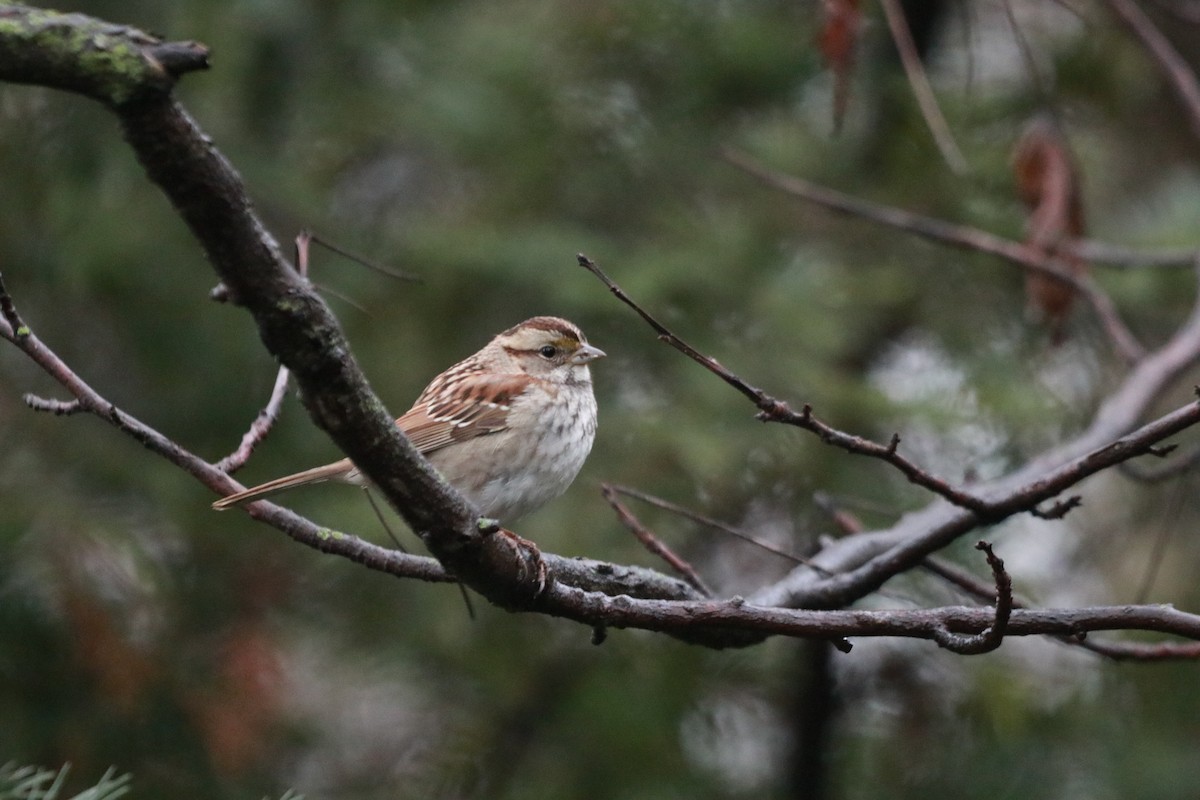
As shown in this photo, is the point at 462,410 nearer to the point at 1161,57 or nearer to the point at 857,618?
the point at 857,618

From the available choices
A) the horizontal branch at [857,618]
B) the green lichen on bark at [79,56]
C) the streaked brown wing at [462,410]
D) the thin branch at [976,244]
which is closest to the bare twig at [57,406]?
the horizontal branch at [857,618]

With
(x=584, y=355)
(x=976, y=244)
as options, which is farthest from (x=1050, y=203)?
(x=584, y=355)

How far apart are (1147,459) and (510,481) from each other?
3954 millimetres

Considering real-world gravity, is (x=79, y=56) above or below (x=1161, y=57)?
below

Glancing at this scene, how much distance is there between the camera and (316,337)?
183 cm

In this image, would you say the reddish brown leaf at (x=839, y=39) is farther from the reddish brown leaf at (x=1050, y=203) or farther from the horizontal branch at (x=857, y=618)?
the horizontal branch at (x=857, y=618)

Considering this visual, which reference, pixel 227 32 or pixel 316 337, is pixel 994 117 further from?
pixel 316 337

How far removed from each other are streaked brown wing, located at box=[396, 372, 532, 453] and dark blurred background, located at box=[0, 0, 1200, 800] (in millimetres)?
985

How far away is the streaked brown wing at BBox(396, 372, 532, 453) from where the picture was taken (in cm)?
406

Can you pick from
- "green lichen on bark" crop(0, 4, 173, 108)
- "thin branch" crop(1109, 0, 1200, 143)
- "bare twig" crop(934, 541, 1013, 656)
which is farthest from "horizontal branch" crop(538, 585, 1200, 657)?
"thin branch" crop(1109, 0, 1200, 143)

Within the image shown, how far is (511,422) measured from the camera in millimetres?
4020

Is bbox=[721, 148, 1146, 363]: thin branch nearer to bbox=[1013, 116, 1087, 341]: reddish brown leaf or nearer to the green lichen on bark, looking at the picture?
bbox=[1013, 116, 1087, 341]: reddish brown leaf

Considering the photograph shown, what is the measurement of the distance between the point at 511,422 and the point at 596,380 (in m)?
1.90

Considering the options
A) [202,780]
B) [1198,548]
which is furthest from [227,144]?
[1198,548]
